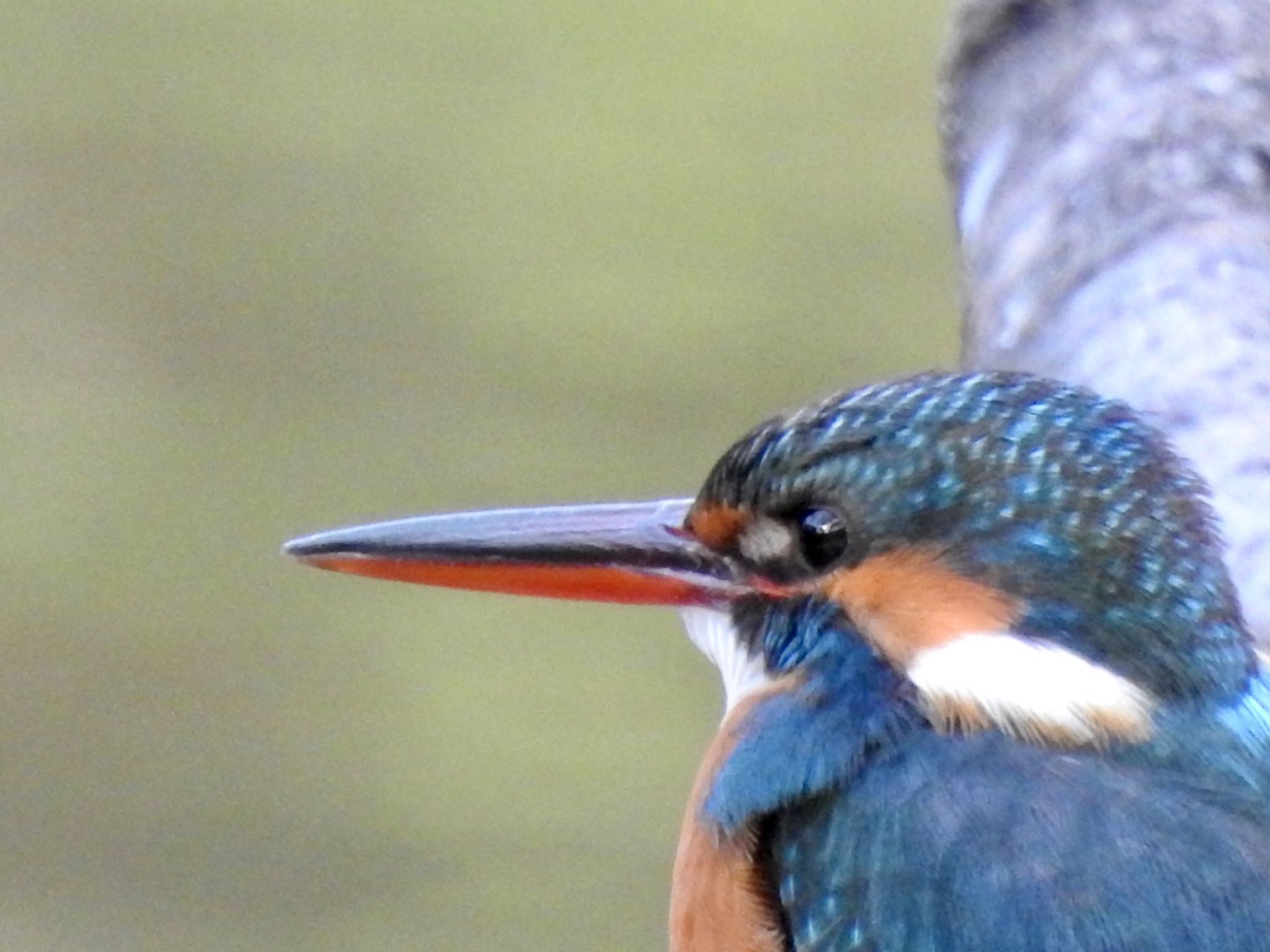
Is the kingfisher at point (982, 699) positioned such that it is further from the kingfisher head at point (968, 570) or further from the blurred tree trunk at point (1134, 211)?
the blurred tree trunk at point (1134, 211)

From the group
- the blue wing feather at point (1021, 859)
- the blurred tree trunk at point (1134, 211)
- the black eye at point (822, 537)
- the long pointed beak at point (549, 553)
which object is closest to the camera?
the blue wing feather at point (1021, 859)

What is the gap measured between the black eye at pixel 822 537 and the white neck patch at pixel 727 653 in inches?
2.8

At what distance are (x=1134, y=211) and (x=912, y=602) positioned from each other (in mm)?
560

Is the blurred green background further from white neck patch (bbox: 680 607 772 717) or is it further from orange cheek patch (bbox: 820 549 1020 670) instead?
orange cheek patch (bbox: 820 549 1020 670)

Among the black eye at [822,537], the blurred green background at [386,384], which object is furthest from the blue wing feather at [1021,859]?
the blurred green background at [386,384]

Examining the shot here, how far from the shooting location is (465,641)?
3.85 meters

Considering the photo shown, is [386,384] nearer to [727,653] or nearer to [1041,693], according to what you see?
[727,653]

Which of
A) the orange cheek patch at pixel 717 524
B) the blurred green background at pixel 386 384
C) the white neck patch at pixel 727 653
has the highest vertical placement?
the orange cheek patch at pixel 717 524

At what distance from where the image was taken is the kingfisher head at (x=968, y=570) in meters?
1.18

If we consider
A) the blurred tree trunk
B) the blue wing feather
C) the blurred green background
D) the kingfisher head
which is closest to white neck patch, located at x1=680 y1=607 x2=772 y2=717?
the kingfisher head

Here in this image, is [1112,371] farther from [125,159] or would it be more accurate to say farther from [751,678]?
[125,159]

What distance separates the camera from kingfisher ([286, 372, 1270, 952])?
112 cm

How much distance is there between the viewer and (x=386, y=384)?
418cm

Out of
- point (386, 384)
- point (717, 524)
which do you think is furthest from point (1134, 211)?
point (386, 384)
